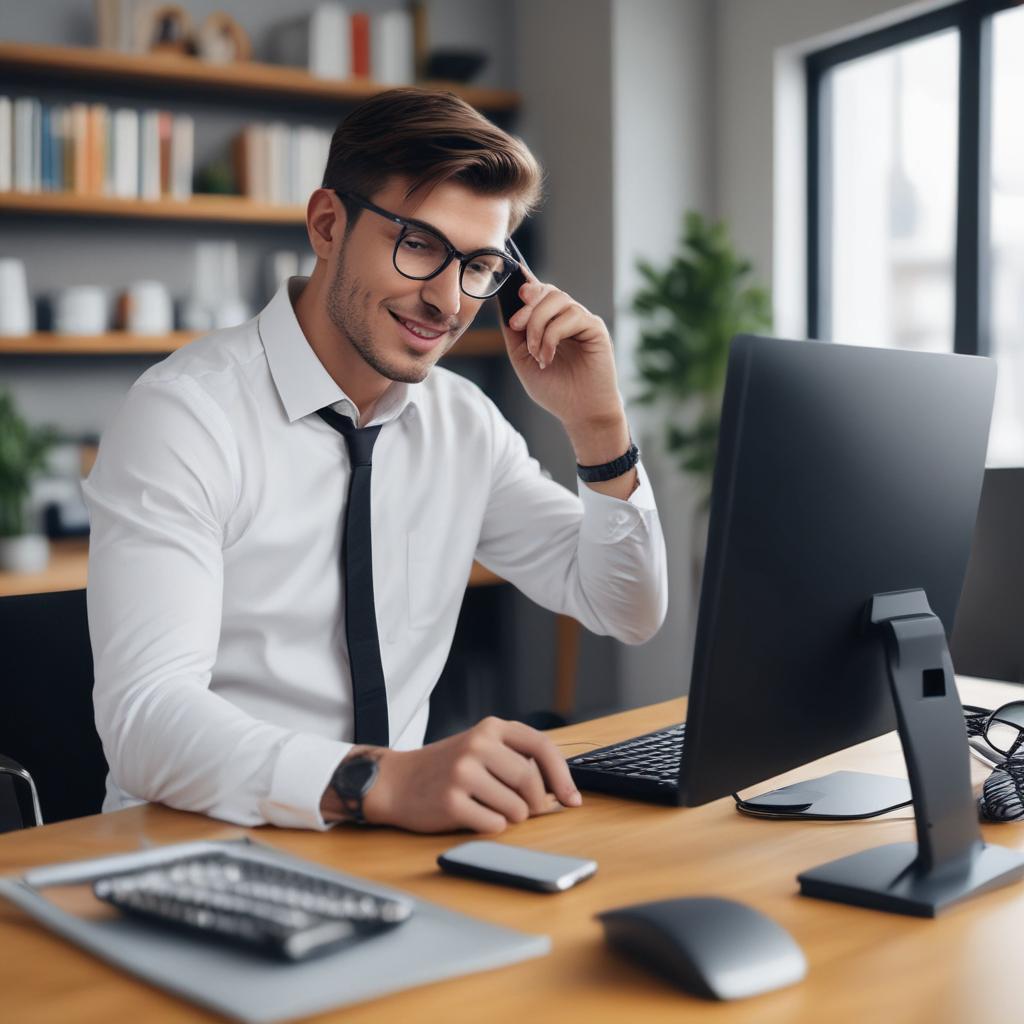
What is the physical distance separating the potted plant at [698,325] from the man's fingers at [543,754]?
8.77 ft

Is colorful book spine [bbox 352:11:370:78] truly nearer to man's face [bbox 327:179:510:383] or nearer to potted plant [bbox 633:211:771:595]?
potted plant [bbox 633:211:771:595]

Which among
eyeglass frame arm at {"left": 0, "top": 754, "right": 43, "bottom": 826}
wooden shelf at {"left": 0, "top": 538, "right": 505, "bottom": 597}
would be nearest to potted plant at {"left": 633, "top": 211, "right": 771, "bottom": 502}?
wooden shelf at {"left": 0, "top": 538, "right": 505, "bottom": 597}

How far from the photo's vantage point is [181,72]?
3.58m

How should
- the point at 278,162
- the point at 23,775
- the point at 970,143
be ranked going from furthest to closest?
the point at 278,162 < the point at 970,143 < the point at 23,775

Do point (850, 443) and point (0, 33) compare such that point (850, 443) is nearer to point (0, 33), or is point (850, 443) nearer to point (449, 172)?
point (449, 172)

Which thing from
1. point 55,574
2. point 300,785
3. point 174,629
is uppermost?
point 174,629

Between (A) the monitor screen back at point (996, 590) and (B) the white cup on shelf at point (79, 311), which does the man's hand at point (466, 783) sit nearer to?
(A) the monitor screen back at point (996, 590)

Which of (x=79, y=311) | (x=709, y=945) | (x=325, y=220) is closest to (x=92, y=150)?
Answer: (x=79, y=311)

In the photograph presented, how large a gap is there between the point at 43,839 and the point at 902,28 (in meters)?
3.48

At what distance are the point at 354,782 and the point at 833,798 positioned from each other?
17.9 inches

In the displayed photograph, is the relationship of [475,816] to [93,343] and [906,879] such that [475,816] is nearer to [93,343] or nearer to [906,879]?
[906,879]

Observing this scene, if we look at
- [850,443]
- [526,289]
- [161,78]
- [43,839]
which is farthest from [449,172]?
[161,78]

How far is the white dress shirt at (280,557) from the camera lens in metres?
1.07

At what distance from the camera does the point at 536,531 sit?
176 centimetres
